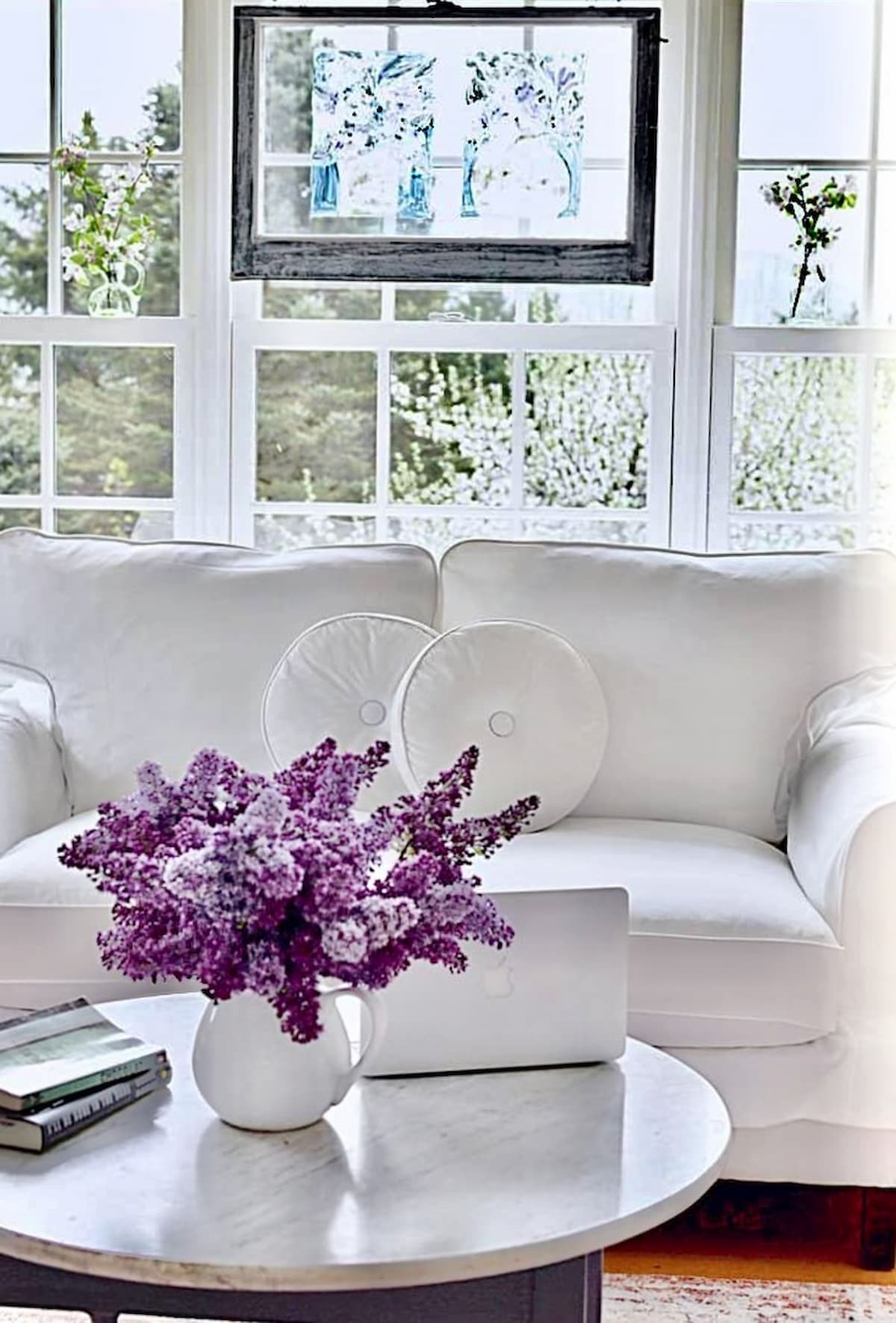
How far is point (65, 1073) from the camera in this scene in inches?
60.1

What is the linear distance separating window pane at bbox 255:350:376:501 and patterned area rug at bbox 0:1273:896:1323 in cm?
187

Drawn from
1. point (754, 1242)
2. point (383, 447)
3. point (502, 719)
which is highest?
point (383, 447)

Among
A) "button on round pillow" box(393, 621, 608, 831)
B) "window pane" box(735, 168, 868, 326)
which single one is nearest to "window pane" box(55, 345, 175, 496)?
"button on round pillow" box(393, 621, 608, 831)

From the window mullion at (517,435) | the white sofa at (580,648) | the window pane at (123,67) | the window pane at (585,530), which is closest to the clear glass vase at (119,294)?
the window pane at (123,67)

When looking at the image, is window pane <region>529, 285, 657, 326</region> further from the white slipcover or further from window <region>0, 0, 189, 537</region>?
the white slipcover

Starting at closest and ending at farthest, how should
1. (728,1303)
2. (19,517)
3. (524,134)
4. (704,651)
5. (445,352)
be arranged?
(728,1303) → (704,651) → (524,134) → (445,352) → (19,517)

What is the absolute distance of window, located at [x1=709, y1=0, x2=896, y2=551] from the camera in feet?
11.3

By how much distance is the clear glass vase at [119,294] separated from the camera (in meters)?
3.56

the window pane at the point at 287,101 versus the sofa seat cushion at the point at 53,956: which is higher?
the window pane at the point at 287,101

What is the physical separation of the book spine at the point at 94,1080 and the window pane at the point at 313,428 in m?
2.10

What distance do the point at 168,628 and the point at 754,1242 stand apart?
1.40 meters

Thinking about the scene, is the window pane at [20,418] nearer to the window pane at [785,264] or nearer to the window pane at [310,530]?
the window pane at [310,530]

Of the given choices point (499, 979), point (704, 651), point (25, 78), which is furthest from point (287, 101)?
point (499, 979)

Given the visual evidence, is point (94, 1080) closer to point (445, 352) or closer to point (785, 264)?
point (445, 352)
